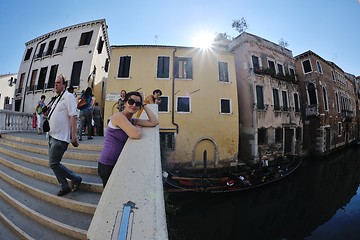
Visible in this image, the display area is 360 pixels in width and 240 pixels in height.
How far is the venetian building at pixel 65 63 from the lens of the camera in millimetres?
12531

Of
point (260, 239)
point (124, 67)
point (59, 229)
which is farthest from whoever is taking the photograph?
point (124, 67)

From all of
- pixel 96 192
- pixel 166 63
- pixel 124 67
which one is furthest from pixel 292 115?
pixel 96 192

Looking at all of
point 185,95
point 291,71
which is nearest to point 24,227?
point 185,95

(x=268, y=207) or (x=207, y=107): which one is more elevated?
(x=207, y=107)

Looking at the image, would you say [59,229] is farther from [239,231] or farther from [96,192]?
[239,231]

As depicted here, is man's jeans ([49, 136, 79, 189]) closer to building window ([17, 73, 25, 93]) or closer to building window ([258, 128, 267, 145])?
building window ([258, 128, 267, 145])

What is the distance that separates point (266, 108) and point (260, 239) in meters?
9.94

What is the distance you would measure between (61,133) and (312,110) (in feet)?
70.8

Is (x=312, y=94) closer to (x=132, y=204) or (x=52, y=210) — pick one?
(x=132, y=204)

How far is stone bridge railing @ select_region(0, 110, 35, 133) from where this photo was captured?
639 cm

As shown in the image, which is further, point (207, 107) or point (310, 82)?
point (310, 82)

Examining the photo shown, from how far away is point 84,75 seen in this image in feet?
39.8

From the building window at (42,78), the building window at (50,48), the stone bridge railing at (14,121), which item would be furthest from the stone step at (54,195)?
the building window at (50,48)

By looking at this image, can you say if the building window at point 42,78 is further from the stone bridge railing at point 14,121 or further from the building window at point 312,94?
the building window at point 312,94
